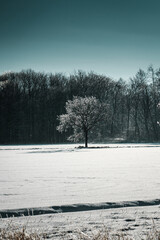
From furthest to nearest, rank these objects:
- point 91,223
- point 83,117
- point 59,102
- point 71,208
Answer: point 59,102
point 83,117
point 71,208
point 91,223

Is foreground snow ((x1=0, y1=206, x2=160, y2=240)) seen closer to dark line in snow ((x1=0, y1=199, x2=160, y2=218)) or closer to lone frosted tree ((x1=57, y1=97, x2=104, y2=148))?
dark line in snow ((x1=0, y1=199, x2=160, y2=218))

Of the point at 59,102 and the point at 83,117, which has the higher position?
the point at 59,102

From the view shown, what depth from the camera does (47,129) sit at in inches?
1847

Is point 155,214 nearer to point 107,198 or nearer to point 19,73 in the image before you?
point 107,198

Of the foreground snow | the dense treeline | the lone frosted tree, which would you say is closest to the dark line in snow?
the foreground snow

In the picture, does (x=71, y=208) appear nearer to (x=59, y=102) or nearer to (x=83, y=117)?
(x=83, y=117)

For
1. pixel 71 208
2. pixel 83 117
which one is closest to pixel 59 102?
pixel 83 117

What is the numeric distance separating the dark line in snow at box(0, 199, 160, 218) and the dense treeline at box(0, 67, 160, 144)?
40.5 meters

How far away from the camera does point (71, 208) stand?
3229 millimetres

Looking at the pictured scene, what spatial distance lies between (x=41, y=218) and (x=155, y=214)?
138 centimetres

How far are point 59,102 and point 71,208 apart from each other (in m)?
44.5

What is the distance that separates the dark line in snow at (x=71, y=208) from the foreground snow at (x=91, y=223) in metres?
0.18

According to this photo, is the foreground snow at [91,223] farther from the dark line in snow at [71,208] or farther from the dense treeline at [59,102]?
the dense treeline at [59,102]

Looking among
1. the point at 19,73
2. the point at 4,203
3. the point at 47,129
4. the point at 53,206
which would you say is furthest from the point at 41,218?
the point at 19,73
